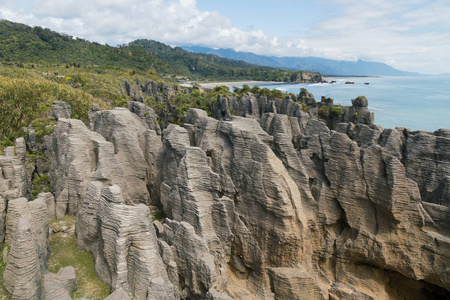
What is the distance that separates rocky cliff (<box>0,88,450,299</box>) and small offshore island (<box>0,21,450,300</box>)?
0.19 ft

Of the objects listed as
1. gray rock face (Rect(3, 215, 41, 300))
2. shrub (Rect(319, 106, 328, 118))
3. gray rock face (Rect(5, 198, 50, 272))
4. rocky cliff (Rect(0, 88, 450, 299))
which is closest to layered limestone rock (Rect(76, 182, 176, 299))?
rocky cliff (Rect(0, 88, 450, 299))

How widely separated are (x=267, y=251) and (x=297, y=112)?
24.5 m

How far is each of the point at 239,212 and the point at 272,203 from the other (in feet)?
7.12

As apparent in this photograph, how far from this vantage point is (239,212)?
15.3 m

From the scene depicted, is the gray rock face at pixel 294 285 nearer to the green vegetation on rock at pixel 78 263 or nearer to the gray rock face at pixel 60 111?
the green vegetation on rock at pixel 78 263

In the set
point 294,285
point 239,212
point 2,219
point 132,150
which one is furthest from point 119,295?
point 132,150

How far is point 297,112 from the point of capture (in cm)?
3600

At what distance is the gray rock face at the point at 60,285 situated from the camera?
30.3 ft

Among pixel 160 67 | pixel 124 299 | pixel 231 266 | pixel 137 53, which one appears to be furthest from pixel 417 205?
pixel 137 53

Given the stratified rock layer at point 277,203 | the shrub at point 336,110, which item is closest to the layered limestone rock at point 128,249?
the stratified rock layer at point 277,203

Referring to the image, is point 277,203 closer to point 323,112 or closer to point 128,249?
point 128,249

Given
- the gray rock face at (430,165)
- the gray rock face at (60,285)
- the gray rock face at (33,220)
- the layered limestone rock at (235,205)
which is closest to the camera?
the gray rock face at (60,285)

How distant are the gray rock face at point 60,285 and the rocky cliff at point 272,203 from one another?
169 cm

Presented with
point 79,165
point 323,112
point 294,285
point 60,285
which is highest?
point 79,165
